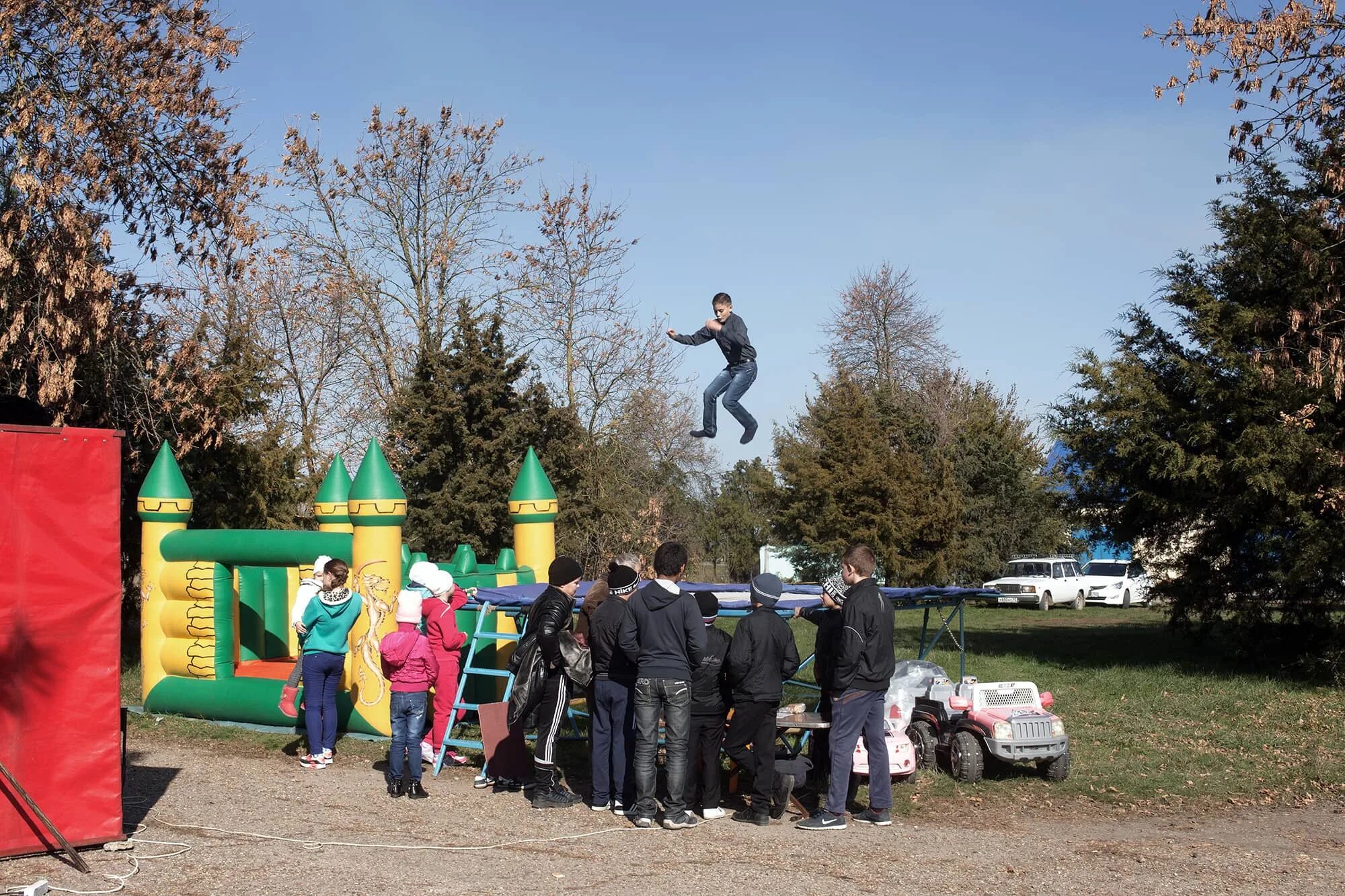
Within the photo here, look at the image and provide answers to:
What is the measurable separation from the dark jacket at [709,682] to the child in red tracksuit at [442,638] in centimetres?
274

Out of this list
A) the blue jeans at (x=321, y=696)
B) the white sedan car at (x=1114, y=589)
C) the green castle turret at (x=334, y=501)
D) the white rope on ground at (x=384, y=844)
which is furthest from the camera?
the white sedan car at (x=1114, y=589)

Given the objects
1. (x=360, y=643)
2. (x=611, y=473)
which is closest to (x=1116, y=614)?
(x=611, y=473)

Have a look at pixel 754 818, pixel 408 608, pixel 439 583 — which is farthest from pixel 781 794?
pixel 439 583

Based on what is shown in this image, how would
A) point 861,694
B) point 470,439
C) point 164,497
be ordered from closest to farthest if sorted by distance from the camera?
point 861,694, point 164,497, point 470,439

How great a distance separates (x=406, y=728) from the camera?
9836 mm

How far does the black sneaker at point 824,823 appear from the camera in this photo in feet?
29.0

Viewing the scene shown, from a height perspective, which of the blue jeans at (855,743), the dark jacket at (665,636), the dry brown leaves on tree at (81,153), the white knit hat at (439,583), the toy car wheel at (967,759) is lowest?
the toy car wheel at (967,759)

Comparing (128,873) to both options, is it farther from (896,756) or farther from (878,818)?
(896,756)

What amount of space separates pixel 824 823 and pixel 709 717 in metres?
1.15

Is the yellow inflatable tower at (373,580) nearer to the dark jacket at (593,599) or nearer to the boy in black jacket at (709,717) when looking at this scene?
the dark jacket at (593,599)

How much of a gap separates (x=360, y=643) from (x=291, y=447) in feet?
50.5

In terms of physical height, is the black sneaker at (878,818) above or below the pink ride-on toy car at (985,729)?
below

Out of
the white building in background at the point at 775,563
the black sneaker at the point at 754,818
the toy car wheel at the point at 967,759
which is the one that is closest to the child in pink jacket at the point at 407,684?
the black sneaker at the point at 754,818

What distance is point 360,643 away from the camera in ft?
40.9
